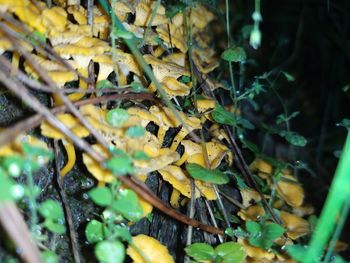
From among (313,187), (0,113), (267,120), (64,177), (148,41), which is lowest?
(313,187)

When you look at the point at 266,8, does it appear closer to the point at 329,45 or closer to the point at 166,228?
the point at 329,45

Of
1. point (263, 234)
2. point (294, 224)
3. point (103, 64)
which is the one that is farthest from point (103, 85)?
point (294, 224)

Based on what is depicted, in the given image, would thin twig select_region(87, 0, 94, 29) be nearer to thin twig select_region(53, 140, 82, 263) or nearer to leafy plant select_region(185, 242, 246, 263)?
thin twig select_region(53, 140, 82, 263)

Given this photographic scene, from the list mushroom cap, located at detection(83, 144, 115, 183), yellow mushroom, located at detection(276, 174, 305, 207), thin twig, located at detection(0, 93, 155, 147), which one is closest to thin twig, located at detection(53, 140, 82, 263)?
thin twig, located at detection(0, 93, 155, 147)

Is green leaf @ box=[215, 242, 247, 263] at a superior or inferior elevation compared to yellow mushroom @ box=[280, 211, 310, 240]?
superior

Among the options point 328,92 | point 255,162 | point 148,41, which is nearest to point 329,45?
point 328,92

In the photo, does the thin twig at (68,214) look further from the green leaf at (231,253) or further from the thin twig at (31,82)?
the green leaf at (231,253)
